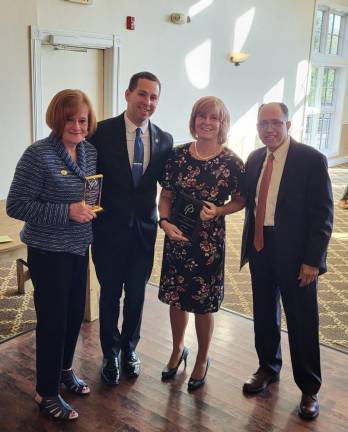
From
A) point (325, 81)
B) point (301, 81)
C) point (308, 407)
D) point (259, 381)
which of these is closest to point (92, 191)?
point (259, 381)

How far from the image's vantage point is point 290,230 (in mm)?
2207

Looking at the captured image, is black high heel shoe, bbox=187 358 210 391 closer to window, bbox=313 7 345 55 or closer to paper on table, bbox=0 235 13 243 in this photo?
paper on table, bbox=0 235 13 243

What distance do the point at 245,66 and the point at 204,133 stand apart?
21.1ft

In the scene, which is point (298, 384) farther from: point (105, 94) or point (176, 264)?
point (105, 94)

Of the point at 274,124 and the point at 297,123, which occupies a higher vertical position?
the point at 274,124

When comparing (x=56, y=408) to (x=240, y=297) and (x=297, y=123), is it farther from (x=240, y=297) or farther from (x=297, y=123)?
(x=297, y=123)

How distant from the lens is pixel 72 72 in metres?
5.66

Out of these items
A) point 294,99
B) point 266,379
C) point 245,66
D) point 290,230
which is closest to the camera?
point 290,230

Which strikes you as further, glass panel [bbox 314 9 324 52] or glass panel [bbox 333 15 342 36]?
glass panel [bbox 333 15 342 36]

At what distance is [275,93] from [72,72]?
4.78 m

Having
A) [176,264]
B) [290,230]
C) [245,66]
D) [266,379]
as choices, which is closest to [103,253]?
[176,264]

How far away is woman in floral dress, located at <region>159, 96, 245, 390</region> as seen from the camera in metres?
2.30

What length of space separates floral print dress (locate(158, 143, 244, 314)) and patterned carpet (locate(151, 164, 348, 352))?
1.28 m

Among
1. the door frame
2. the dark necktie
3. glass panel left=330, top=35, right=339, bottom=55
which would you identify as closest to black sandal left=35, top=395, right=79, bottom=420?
the dark necktie
